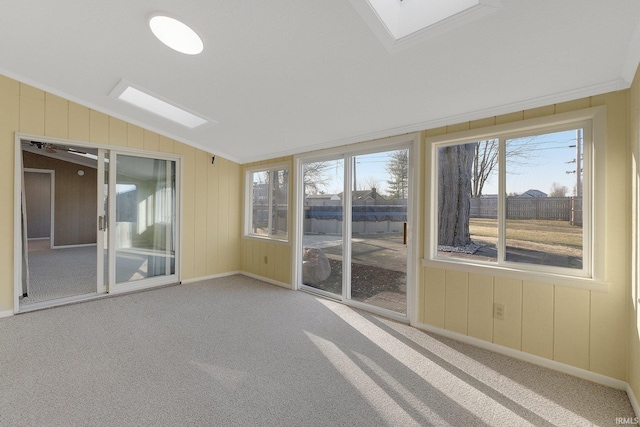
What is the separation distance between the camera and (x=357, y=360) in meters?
2.20

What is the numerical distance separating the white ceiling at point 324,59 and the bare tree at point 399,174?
295 millimetres

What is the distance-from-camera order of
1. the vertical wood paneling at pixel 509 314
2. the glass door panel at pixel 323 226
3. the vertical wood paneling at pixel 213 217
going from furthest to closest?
1. the vertical wood paneling at pixel 213 217
2. the glass door panel at pixel 323 226
3. the vertical wood paneling at pixel 509 314

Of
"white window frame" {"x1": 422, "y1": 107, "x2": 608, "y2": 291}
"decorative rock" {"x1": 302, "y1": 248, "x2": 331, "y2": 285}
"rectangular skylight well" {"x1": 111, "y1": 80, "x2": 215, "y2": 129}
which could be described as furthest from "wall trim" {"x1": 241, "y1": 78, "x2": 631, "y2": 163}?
"rectangular skylight well" {"x1": 111, "y1": 80, "x2": 215, "y2": 129}

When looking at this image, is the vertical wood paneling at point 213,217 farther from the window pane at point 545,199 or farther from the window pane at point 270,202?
the window pane at point 545,199

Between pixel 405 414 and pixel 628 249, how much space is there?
1871mm

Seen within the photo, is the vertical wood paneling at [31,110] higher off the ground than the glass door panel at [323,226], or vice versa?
the vertical wood paneling at [31,110]

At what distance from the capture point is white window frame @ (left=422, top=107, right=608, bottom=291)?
1949mm

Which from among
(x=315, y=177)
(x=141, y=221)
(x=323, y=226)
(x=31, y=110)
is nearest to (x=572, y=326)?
(x=323, y=226)

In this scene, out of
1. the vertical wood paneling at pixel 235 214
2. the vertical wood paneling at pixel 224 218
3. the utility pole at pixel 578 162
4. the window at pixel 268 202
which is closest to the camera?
the utility pole at pixel 578 162

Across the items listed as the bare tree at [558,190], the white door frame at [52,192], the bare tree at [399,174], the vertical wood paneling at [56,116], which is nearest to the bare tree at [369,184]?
the bare tree at [399,174]

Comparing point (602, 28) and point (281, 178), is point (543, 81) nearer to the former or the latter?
point (602, 28)

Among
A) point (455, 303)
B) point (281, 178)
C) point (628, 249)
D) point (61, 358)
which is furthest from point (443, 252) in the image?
point (61, 358)

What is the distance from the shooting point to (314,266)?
13.4 ft

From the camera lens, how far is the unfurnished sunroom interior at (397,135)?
1739 millimetres
